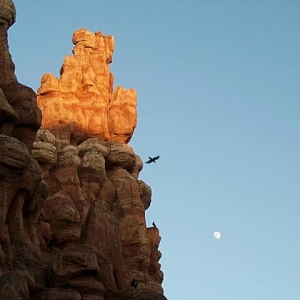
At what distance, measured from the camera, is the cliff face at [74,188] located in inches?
1464

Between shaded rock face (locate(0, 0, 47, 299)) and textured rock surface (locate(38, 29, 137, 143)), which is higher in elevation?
textured rock surface (locate(38, 29, 137, 143))

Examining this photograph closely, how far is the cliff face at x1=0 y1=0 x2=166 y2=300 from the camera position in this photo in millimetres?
37188

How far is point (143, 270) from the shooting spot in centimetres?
5688

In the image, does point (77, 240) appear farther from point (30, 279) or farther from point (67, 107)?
point (67, 107)

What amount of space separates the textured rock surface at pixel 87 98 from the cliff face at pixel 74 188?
3.5 inches

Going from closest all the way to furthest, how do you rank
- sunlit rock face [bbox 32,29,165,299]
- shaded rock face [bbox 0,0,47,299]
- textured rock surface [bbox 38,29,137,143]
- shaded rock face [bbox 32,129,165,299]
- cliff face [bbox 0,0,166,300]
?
1. shaded rock face [bbox 0,0,47,299]
2. cliff face [bbox 0,0,166,300]
3. shaded rock face [bbox 32,129,165,299]
4. sunlit rock face [bbox 32,29,165,299]
5. textured rock surface [bbox 38,29,137,143]

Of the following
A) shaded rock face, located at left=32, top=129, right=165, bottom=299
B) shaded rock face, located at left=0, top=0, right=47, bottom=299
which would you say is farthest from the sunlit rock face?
shaded rock face, located at left=0, top=0, right=47, bottom=299

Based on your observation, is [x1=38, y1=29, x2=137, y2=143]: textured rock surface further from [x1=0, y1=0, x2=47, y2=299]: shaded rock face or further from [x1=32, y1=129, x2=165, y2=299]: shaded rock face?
[x1=0, y1=0, x2=47, y2=299]: shaded rock face

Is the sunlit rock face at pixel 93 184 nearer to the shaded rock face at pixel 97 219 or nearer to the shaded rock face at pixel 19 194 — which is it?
the shaded rock face at pixel 97 219

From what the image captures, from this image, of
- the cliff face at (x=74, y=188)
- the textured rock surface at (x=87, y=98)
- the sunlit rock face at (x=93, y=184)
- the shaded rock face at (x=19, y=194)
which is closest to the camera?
the shaded rock face at (x=19, y=194)

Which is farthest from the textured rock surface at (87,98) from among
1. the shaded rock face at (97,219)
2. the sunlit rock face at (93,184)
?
the shaded rock face at (97,219)

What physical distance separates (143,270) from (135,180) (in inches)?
310

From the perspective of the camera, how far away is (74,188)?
55594 mm

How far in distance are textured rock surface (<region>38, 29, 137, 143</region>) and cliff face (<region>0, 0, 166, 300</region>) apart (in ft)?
0.29
